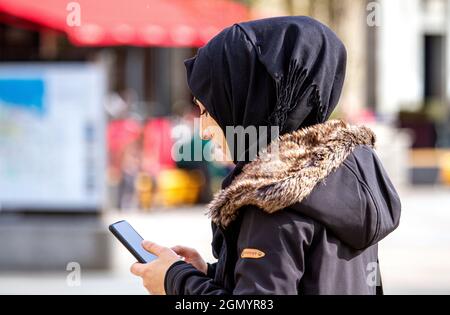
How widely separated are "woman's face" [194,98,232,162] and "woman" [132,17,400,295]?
38 millimetres

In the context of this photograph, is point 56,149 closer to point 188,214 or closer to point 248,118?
point 188,214

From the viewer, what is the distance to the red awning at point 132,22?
11234 millimetres

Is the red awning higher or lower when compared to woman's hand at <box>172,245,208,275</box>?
higher

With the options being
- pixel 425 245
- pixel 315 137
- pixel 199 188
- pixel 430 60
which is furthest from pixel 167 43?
pixel 430 60

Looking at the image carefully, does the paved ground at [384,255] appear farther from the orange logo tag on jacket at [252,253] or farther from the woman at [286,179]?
the orange logo tag on jacket at [252,253]

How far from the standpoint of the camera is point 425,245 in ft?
33.5

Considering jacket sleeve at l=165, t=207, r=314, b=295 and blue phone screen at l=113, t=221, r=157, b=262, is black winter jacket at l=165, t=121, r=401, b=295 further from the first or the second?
blue phone screen at l=113, t=221, r=157, b=262

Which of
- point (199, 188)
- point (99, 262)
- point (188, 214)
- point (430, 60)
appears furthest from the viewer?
point (430, 60)

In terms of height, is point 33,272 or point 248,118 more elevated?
point 248,118

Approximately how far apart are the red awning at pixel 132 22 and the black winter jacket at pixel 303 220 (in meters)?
9.04

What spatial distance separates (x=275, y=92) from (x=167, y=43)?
11644mm

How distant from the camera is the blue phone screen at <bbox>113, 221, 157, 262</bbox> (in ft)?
7.52

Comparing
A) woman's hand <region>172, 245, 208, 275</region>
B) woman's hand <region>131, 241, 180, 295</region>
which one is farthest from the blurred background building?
woman's hand <region>131, 241, 180, 295</region>

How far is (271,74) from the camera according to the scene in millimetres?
2049
